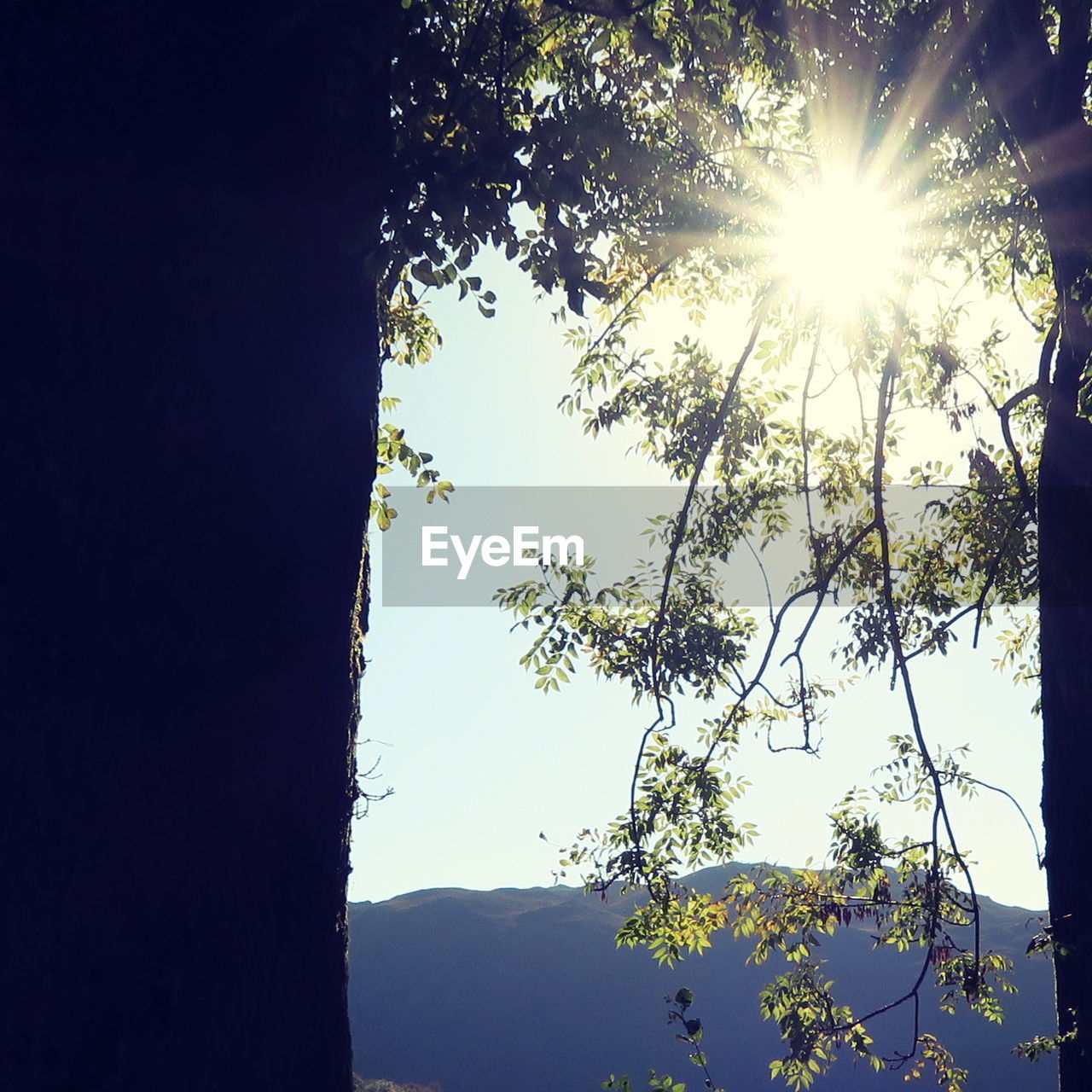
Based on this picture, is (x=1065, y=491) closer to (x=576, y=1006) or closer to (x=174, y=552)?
(x=174, y=552)

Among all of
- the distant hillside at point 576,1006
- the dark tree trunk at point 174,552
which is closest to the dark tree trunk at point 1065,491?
the dark tree trunk at point 174,552

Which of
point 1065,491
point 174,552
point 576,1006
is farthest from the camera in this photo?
point 576,1006

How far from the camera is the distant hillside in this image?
15525 cm

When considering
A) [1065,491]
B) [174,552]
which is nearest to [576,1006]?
[1065,491]

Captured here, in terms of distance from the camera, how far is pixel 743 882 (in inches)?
363

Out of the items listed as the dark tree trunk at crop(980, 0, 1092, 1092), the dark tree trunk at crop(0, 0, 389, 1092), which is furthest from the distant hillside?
the dark tree trunk at crop(0, 0, 389, 1092)

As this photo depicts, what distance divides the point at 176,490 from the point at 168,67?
1.34 m

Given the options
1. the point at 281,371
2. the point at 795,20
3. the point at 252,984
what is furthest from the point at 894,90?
the point at 252,984

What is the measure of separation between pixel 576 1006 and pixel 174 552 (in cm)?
18464

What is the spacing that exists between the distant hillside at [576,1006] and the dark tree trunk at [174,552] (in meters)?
163

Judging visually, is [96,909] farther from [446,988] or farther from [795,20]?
[446,988]

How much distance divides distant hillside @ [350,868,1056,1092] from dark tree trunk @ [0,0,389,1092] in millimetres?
162926

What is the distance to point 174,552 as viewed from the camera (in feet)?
8.15

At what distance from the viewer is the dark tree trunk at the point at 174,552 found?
2.19 meters
